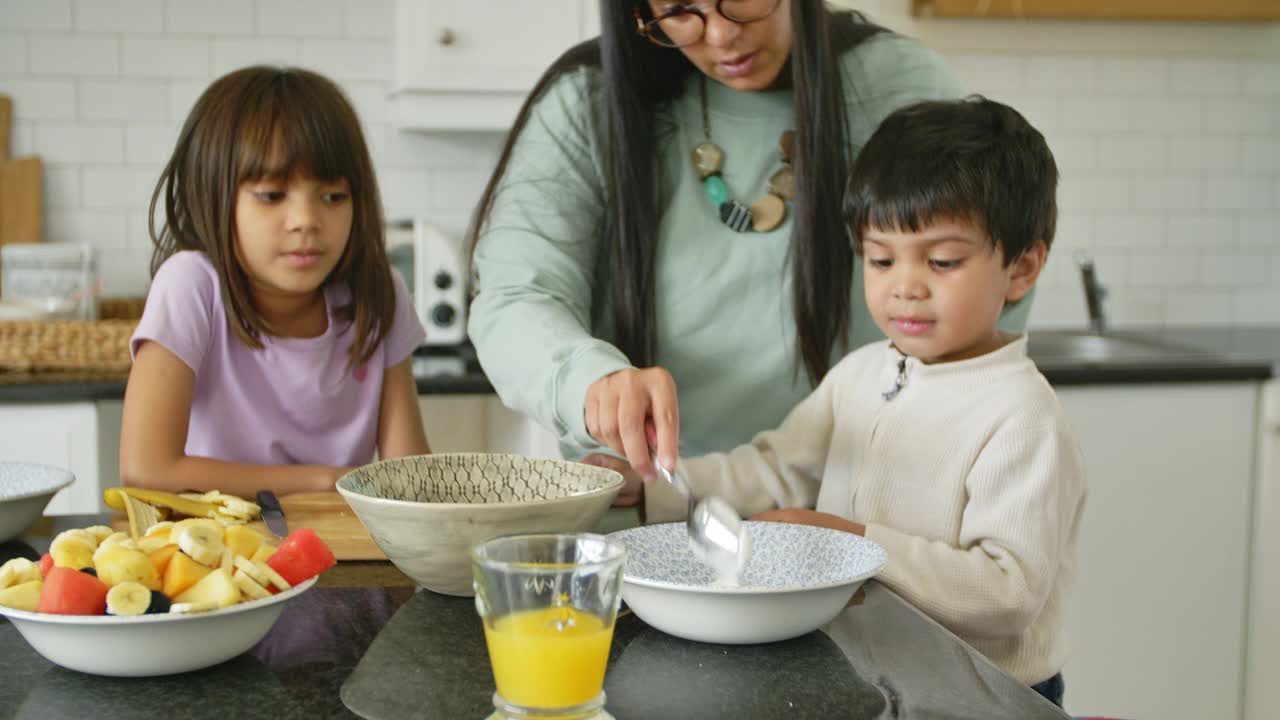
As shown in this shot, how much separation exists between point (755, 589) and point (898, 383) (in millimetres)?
552

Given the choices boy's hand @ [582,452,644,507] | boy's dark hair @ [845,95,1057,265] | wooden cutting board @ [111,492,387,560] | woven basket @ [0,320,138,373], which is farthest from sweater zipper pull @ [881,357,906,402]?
woven basket @ [0,320,138,373]

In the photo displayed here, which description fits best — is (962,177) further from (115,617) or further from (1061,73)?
(1061,73)

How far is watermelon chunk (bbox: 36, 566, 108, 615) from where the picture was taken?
2.47 ft

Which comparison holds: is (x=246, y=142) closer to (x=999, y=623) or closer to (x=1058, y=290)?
(x=999, y=623)

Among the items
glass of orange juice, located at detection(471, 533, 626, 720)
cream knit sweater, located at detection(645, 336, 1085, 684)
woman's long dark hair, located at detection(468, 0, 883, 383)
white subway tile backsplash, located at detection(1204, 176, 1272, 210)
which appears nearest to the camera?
glass of orange juice, located at detection(471, 533, 626, 720)

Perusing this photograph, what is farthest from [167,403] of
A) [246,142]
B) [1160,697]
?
[1160,697]

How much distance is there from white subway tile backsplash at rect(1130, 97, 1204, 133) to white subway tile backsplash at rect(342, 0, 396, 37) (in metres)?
1.87

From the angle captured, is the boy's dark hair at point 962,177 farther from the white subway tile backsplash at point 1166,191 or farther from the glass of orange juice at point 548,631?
the white subway tile backsplash at point 1166,191

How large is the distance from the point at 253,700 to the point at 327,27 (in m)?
2.52

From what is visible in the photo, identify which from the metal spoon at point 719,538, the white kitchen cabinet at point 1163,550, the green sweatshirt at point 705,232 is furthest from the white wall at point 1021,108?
the metal spoon at point 719,538

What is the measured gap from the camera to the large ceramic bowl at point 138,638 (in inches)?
29.2

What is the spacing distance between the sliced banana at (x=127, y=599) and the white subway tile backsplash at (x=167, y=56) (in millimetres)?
2464

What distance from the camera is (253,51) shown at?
298cm

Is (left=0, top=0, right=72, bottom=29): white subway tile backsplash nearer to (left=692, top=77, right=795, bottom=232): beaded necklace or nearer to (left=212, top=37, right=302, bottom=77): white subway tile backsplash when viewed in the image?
(left=212, top=37, right=302, bottom=77): white subway tile backsplash
